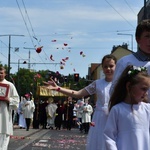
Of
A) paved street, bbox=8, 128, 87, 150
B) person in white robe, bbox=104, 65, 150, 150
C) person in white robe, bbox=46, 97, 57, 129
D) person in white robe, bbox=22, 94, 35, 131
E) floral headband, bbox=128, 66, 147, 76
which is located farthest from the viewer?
person in white robe, bbox=46, 97, 57, 129

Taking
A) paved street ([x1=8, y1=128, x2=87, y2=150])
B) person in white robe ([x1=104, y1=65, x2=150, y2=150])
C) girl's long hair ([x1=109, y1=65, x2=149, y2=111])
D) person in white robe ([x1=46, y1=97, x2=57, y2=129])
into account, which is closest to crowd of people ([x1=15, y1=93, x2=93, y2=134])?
person in white robe ([x1=46, y1=97, x2=57, y2=129])

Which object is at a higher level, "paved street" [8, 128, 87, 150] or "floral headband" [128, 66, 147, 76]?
"floral headband" [128, 66, 147, 76]

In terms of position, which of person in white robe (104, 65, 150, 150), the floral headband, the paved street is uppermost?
the floral headband

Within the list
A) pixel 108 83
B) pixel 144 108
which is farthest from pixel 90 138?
pixel 144 108

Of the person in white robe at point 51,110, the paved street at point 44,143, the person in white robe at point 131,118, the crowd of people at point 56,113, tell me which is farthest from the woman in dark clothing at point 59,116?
the person in white robe at point 131,118

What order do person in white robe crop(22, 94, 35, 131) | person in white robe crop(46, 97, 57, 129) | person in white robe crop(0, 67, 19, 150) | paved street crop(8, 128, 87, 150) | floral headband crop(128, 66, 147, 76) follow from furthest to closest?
1. person in white robe crop(46, 97, 57, 129)
2. person in white robe crop(22, 94, 35, 131)
3. paved street crop(8, 128, 87, 150)
4. person in white robe crop(0, 67, 19, 150)
5. floral headband crop(128, 66, 147, 76)

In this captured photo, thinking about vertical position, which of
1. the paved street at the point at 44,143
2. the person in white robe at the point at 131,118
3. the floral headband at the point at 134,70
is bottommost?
the paved street at the point at 44,143

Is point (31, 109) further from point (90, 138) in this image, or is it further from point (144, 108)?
point (144, 108)

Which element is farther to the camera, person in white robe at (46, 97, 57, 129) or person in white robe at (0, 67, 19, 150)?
person in white robe at (46, 97, 57, 129)

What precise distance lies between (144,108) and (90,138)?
264 cm

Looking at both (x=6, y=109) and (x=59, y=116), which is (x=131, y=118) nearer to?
(x=6, y=109)

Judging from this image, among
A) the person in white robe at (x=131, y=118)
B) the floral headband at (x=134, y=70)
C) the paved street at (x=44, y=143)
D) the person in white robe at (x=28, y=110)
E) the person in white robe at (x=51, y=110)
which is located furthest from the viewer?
the person in white robe at (x=51, y=110)

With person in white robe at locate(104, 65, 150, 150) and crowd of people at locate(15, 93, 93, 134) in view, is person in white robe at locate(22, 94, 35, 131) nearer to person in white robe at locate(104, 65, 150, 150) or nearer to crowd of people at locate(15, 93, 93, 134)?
crowd of people at locate(15, 93, 93, 134)

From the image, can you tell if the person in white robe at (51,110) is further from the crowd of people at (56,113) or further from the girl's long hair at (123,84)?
the girl's long hair at (123,84)
